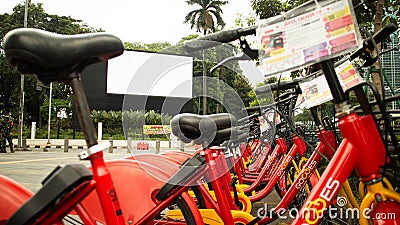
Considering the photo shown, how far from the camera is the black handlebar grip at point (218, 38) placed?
125cm

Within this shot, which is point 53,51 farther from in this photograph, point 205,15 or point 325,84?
point 205,15

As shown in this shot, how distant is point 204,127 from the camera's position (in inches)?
88.0

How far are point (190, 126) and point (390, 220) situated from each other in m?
1.19

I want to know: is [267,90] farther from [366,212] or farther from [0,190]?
[0,190]

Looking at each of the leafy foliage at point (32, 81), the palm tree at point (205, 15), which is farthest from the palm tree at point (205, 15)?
the leafy foliage at point (32, 81)

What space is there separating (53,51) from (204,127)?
1.15 metres

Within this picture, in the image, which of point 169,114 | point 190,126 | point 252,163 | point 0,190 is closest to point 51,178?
point 0,190

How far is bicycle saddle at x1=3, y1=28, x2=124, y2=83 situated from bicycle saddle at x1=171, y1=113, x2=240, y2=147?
37.8 inches

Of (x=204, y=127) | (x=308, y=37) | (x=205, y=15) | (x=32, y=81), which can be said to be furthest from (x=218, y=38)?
(x=205, y=15)

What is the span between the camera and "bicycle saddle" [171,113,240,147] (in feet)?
7.29

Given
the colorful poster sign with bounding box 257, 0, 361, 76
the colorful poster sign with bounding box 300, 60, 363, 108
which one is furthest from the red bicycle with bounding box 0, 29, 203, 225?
the colorful poster sign with bounding box 300, 60, 363, 108

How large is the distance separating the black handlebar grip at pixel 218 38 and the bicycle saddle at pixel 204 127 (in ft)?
3.14

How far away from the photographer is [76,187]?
3.88 feet

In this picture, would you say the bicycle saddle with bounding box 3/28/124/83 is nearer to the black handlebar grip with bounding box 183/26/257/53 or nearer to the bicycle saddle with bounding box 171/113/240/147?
the black handlebar grip with bounding box 183/26/257/53
